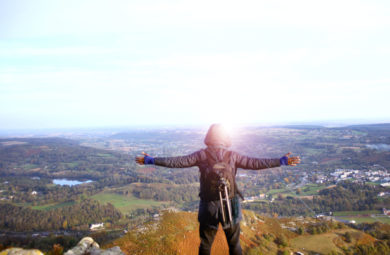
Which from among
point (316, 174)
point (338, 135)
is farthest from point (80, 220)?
point (338, 135)


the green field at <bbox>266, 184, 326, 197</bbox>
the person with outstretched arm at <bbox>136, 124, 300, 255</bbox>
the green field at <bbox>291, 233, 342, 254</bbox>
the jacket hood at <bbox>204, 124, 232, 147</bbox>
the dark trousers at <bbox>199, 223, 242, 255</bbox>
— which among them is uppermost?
the jacket hood at <bbox>204, 124, 232, 147</bbox>

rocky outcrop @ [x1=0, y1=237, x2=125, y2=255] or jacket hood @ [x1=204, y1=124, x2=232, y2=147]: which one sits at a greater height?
jacket hood @ [x1=204, y1=124, x2=232, y2=147]

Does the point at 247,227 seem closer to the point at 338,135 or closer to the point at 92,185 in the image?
the point at 92,185

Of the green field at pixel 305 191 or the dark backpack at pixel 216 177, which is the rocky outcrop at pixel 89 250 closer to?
the dark backpack at pixel 216 177

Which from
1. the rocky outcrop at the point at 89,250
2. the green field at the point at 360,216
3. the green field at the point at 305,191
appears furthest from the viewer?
the green field at the point at 305,191

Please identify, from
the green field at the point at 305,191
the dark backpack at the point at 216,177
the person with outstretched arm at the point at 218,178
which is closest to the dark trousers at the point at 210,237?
the person with outstretched arm at the point at 218,178

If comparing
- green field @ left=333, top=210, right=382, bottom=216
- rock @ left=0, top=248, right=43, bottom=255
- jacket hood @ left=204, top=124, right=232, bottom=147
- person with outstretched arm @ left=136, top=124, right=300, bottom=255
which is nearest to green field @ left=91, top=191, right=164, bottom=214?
green field @ left=333, top=210, right=382, bottom=216

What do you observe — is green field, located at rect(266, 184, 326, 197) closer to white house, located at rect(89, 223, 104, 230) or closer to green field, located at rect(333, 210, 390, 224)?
green field, located at rect(333, 210, 390, 224)

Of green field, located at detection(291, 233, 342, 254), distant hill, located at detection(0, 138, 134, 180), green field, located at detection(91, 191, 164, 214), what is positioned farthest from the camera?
distant hill, located at detection(0, 138, 134, 180)
